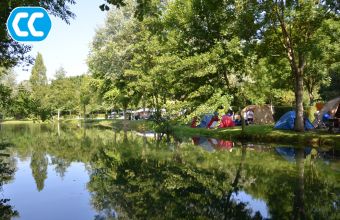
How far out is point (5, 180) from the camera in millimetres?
14445

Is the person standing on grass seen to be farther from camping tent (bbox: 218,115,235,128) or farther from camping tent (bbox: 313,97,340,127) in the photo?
camping tent (bbox: 313,97,340,127)

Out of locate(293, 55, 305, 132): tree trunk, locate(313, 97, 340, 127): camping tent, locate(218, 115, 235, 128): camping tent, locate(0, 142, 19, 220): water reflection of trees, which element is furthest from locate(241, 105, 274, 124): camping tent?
locate(0, 142, 19, 220): water reflection of trees

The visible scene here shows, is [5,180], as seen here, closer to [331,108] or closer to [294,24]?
[294,24]

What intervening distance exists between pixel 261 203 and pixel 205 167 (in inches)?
233

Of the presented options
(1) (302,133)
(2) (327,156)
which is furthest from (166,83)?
(2) (327,156)

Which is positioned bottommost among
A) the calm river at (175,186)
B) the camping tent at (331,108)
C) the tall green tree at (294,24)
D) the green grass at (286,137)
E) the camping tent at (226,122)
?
the calm river at (175,186)

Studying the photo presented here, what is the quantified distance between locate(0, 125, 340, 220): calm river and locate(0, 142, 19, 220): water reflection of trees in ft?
0.08

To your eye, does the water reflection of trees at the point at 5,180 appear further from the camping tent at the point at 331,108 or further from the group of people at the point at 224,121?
the camping tent at the point at 331,108

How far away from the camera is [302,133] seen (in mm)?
25047

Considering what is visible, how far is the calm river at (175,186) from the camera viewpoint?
31.0 ft

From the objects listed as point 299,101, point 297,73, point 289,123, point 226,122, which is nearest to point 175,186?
point 299,101

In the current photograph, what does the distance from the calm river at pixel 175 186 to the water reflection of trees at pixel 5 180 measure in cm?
2

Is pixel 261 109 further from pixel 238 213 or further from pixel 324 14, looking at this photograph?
pixel 238 213

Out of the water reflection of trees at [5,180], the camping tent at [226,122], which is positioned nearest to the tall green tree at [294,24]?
the camping tent at [226,122]
